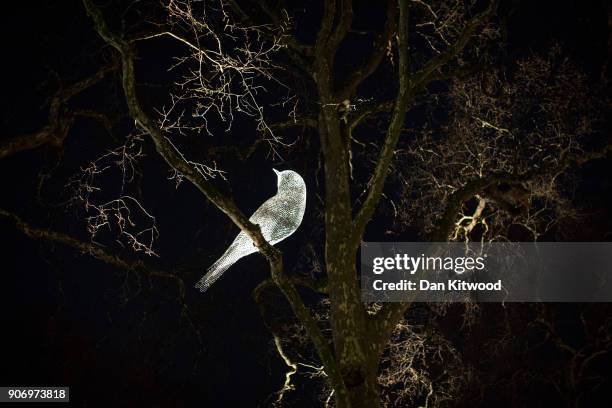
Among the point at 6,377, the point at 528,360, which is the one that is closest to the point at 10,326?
the point at 6,377

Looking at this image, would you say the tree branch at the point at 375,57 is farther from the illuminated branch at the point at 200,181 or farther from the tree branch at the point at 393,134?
the illuminated branch at the point at 200,181

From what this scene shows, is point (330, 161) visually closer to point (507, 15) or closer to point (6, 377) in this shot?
point (507, 15)

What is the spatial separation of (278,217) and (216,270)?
0.71 m

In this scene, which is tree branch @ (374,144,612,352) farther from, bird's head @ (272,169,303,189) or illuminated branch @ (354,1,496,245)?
bird's head @ (272,169,303,189)

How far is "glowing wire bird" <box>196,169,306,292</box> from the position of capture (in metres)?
5.89

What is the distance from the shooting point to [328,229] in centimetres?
711

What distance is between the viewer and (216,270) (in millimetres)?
5773

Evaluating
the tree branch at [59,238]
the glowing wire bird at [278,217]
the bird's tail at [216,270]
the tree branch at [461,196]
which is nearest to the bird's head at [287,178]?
the glowing wire bird at [278,217]

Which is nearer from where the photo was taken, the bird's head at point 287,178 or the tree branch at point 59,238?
the bird's head at point 287,178

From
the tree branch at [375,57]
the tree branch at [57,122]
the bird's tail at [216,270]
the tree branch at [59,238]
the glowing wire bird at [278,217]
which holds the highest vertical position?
the tree branch at [375,57]

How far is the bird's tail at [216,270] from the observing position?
18.3ft

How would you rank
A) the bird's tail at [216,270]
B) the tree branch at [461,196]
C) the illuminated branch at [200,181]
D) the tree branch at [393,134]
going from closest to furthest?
the bird's tail at [216,270] < the illuminated branch at [200,181] < the tree branch at [393,134] < the tree branch at [461,196]

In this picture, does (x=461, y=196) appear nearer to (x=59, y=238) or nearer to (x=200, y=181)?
(x=200, y=181)

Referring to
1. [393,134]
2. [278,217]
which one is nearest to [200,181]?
[278,217]
